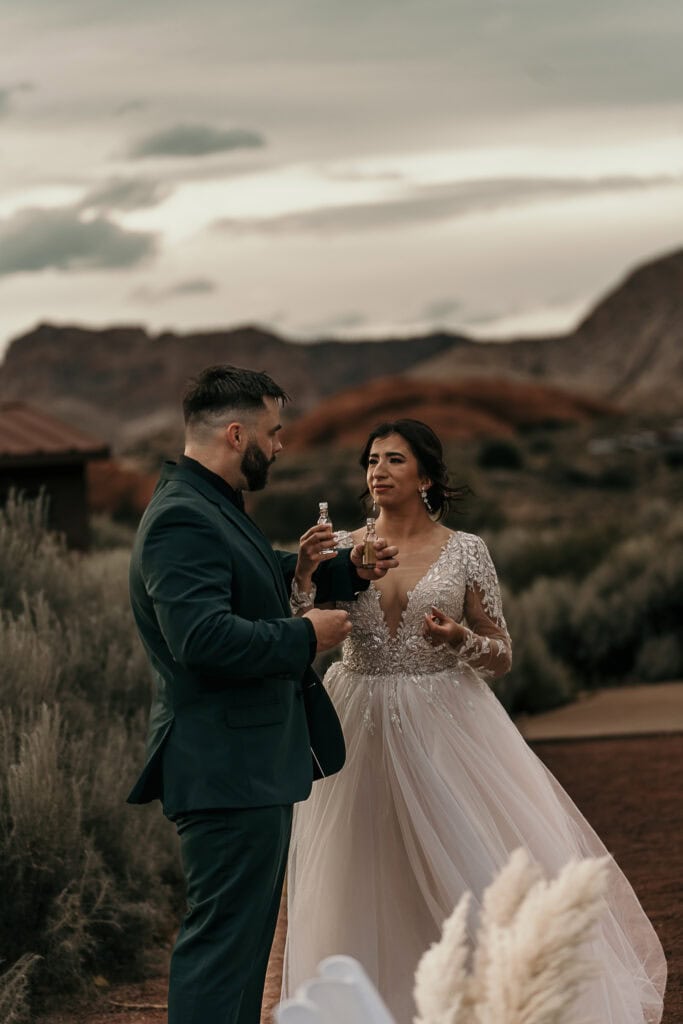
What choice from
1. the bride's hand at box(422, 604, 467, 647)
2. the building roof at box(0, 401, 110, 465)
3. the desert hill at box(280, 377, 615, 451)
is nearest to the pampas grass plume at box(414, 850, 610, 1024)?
the bride's hand at box(422, 604, 467, 647)

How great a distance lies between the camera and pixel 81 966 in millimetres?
6043

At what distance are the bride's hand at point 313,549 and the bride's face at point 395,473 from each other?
67 cm

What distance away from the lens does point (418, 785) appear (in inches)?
196

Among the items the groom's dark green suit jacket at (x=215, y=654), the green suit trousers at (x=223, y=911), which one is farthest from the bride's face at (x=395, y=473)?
the green suit trousers at (x=223, y=911)

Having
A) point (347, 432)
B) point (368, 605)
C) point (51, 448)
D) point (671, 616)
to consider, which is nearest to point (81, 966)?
point (368, 605)

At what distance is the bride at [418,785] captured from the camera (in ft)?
16.0

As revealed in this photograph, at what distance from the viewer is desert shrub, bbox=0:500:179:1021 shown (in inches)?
232

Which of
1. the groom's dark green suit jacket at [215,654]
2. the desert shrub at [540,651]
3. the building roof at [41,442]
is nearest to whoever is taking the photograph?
the groom's dark green suit jacket at [215,654]

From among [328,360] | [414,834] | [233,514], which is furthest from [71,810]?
[328,360]

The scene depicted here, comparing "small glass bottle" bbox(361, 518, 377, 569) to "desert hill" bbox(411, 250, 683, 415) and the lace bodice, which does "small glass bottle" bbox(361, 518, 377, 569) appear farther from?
"desert hill" bbox(411, 250, 683, 415)

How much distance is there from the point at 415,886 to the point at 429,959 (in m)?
3.55

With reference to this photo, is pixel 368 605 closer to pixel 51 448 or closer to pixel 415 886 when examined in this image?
pixel 415 886

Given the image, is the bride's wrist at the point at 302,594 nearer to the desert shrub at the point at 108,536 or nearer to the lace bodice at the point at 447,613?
the lace bodice at the point at 447,613

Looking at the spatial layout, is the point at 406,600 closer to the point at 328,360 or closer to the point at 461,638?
the point at 461,638
